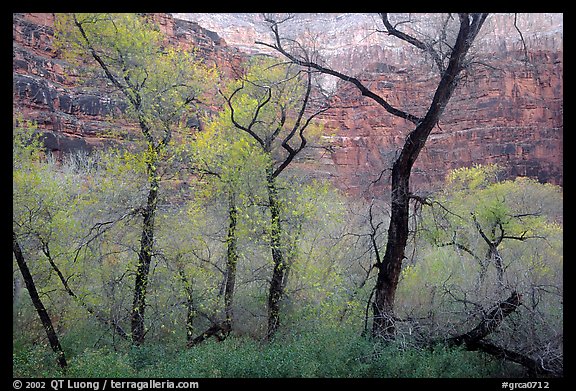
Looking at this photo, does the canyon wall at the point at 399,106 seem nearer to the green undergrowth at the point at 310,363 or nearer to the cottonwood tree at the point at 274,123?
the cottonwood tree at the point at 274,123

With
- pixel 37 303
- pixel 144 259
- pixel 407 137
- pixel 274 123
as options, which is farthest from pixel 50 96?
pixel 407 137

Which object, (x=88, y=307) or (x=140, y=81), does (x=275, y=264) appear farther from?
(x=140, y=81)

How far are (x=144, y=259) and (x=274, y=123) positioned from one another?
5.10 m

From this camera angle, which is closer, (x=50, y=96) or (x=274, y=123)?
(x=274, y=123)

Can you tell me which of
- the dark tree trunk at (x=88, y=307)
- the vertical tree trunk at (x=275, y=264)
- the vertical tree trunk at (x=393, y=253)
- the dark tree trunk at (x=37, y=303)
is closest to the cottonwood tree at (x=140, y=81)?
the dark tree trunk at (x=88, y=307)

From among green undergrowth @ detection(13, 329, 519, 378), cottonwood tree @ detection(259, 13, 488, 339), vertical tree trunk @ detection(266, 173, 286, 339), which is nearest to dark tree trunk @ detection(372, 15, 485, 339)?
cottonwood tree @ detection(259, 13, 488, 339)

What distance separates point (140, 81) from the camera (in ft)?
32.5

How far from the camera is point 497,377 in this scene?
6.64 meters

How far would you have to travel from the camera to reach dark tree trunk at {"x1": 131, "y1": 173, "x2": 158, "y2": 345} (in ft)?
31.4

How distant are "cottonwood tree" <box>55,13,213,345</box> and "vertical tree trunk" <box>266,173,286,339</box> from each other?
2775 mm

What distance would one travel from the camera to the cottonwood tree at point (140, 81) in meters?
9.39

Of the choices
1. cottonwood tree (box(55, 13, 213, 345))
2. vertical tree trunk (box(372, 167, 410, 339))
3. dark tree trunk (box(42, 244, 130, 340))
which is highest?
cottonwood tree (box(55, 13, 213, 345))

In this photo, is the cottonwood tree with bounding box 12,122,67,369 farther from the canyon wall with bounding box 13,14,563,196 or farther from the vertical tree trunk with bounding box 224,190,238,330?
the canyon wall with bounding box 13,14,563,196

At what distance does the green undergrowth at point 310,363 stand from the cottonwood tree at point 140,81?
1.89 meters
